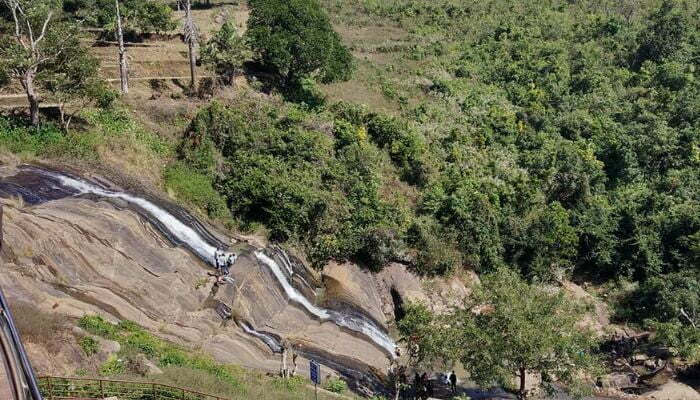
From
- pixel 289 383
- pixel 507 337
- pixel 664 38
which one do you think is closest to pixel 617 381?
pixel 507 337

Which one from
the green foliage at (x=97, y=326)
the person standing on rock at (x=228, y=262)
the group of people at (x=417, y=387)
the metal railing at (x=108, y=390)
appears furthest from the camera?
the person standing on rock at (x=228, y=262)

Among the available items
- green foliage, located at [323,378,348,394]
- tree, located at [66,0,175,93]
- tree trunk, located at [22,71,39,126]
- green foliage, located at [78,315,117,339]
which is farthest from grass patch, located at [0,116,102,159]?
tree, located at [66,0,175,93]

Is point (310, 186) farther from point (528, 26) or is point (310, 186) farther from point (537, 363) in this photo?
point (528, 26)

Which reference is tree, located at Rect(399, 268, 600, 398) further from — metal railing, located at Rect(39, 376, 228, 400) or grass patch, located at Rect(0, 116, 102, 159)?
grass patch, located at Rect(0, 116, 102, 159)

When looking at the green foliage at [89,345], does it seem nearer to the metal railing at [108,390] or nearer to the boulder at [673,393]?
the metal railing at [108,390]

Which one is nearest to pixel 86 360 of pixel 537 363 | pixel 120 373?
pixel 120 373

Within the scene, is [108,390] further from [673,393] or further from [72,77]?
[673,393]

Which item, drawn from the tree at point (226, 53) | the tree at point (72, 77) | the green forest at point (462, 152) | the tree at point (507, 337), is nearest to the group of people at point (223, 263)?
the green forest at point (462, 152)
